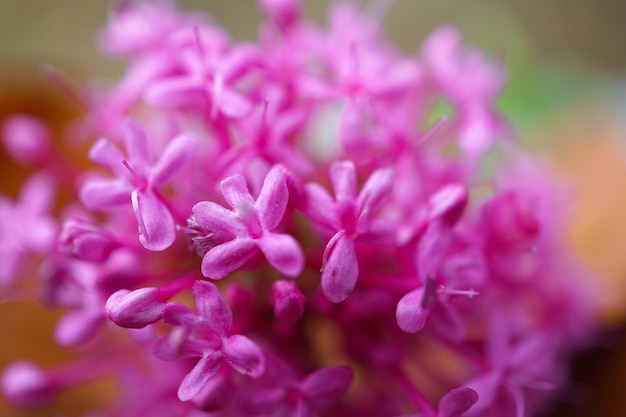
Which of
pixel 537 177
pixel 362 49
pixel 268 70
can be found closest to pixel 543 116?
pixel 537 177

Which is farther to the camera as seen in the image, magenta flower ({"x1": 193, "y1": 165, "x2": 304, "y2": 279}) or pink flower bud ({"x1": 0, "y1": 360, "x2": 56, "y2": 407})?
pink flower bud ({"x1": 0, "y1": 360, "x2": 56, "y2": 407})

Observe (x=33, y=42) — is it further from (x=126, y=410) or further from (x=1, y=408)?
(x=126, y=410)

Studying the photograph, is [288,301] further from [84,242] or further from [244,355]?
[84,242]

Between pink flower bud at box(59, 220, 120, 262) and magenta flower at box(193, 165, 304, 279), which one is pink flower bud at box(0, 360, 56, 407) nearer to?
pink flower bud at box(59, 220, 120, 262)

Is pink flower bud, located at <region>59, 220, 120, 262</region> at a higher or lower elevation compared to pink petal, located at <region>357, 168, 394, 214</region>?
lower

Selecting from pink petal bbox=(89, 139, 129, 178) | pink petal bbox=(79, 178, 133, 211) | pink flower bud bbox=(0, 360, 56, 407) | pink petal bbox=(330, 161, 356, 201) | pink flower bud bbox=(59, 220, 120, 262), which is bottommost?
pink flower bud bbox=(0, 360, 56, 407)

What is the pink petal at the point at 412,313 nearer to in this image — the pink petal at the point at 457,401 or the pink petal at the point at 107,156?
the pink petal at the point at 457,401

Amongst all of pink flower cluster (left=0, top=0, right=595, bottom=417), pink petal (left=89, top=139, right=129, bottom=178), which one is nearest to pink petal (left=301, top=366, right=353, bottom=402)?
pink flower cluster (left=0, top=0, right=595, bottom=417)

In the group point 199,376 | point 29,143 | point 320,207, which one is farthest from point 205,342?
point 29,143
